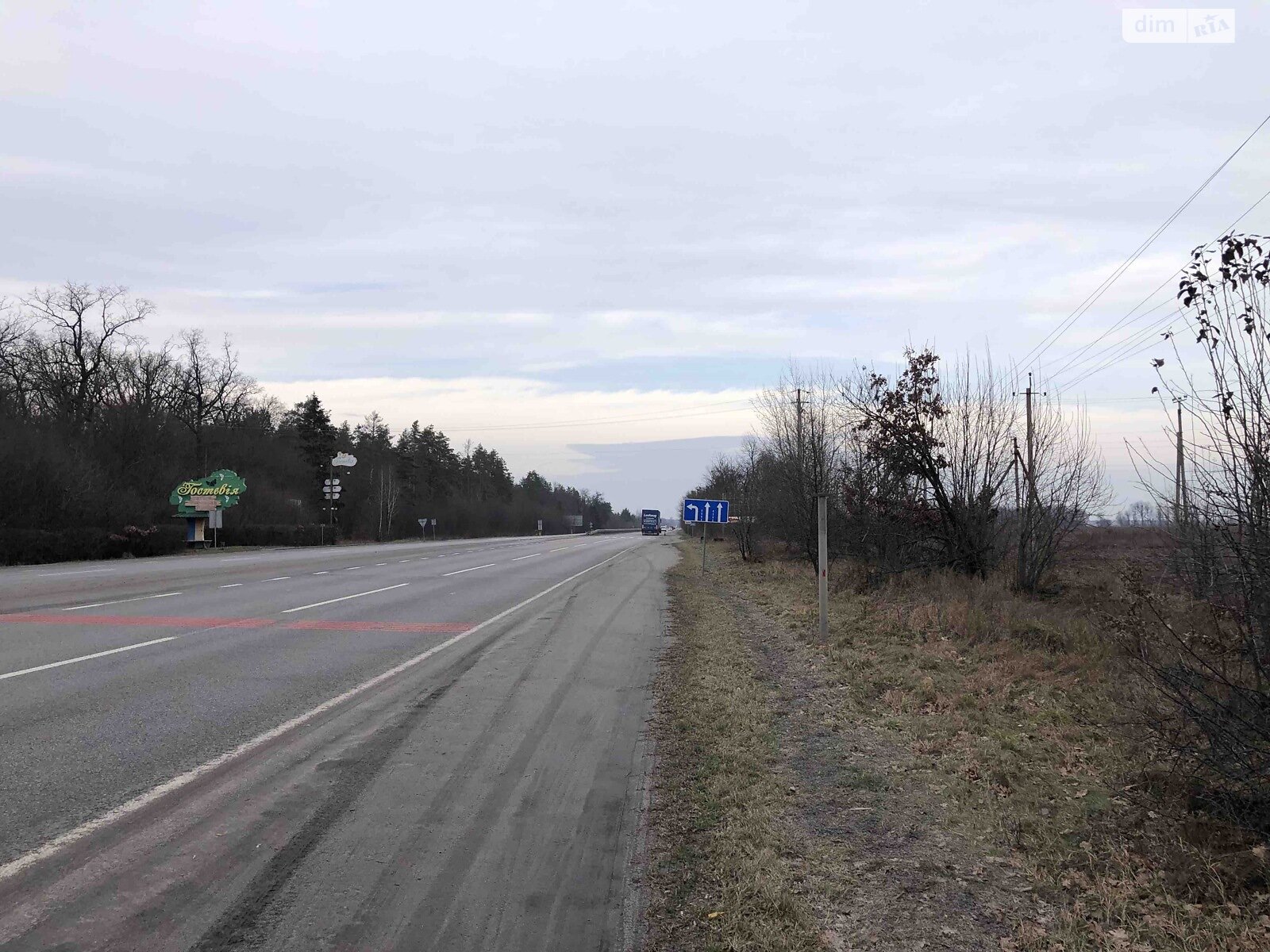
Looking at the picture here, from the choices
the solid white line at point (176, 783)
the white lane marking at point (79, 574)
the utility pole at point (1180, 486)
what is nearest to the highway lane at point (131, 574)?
the white lane marking at point (79, 574)

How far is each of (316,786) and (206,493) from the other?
45.6 meters

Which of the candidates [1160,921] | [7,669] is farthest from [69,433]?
[1160,921]

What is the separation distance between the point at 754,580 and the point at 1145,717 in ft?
66.0

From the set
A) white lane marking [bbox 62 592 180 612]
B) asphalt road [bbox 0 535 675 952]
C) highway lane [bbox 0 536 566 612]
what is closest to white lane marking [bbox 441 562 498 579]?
highway lane [bbox 0 536 566 612]

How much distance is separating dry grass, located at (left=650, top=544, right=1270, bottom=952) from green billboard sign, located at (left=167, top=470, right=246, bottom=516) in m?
41.3

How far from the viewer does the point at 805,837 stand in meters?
5.15

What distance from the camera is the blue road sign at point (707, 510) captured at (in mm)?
29609

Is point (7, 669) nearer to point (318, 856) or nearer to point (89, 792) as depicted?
point (89, 792)

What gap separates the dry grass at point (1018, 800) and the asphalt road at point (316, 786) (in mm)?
1284

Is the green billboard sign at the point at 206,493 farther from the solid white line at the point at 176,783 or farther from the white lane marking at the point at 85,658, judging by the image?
the solid white line at the point at 176,783

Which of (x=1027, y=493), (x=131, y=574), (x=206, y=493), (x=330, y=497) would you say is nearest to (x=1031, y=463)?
(x=1027, y=493)

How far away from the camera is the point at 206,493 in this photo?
46406 millimetres

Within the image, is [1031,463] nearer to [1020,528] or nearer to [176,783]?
[1020,528]

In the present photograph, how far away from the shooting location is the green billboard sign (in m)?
45.6
